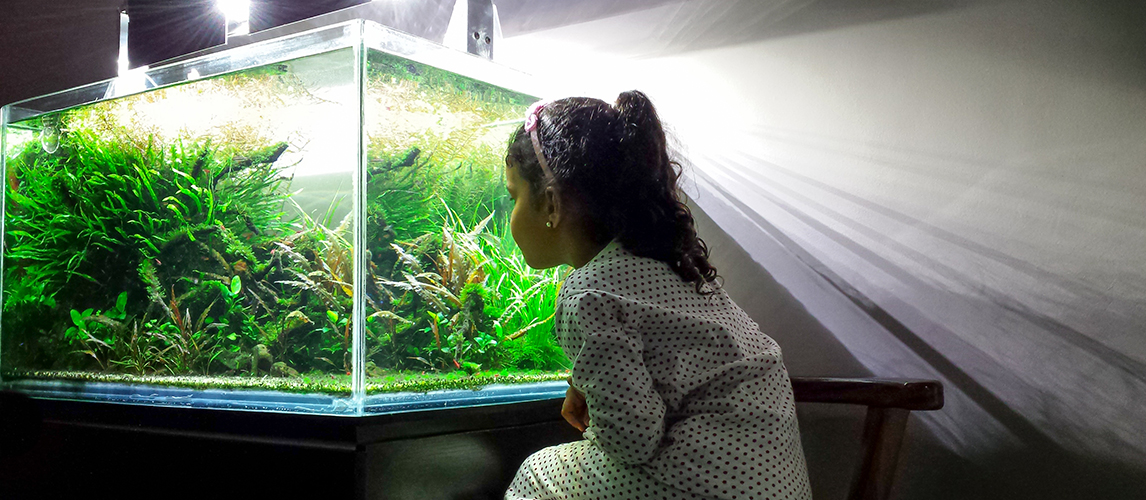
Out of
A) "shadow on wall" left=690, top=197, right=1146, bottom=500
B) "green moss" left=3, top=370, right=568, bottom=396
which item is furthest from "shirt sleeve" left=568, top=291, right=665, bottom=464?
"shadow on wall" left=690, top=197, right=1146, bottom=500

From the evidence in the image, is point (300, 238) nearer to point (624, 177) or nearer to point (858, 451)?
point (624, 177)

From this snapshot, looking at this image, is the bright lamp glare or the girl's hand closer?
the girl's hand

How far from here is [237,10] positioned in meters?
2.09

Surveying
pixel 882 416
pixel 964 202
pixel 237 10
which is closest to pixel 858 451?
pixel 882 416

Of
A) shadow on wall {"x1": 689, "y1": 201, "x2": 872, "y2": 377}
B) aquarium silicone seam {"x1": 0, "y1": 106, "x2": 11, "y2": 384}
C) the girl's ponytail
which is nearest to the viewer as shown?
the girl's ponytail

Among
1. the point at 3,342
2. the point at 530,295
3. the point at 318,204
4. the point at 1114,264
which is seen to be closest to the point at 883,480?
the point at 1114,264

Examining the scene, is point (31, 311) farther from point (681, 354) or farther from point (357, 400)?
point (681, 354)

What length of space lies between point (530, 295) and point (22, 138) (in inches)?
55.3

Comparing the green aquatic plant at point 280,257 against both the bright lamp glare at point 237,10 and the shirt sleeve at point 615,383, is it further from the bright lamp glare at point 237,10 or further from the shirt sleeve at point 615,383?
the bright lamp glare at point 237,10

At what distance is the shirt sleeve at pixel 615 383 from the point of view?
2.69 feet

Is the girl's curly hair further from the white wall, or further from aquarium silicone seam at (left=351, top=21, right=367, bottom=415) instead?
the white wall

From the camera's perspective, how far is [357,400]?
1082 mm

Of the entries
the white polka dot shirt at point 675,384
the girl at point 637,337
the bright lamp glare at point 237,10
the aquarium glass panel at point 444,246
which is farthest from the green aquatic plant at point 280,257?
the bright lamp glare at point 237,10

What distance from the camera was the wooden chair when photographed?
1.07 meters
